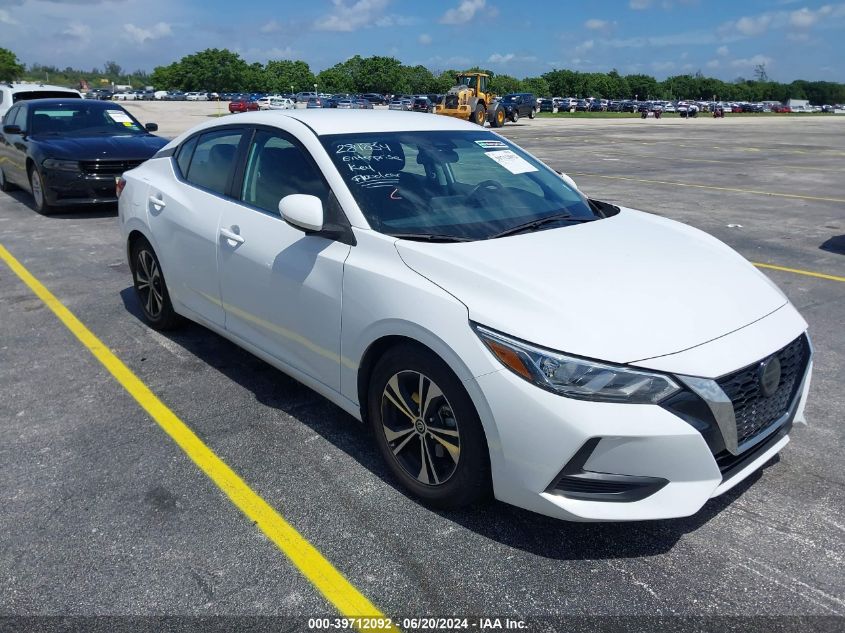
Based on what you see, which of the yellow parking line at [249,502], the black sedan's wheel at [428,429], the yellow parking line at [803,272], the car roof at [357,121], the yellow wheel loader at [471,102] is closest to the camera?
the yellow parking line at [249,502]

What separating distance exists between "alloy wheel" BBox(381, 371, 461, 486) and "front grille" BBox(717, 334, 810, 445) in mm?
1070

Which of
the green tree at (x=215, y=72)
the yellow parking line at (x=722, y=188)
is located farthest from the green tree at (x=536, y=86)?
the yellow parking line at (x=722, y=188)

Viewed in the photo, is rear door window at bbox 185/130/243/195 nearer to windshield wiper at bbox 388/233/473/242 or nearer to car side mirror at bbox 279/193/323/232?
car side mirror at bbox 279/193/323/232

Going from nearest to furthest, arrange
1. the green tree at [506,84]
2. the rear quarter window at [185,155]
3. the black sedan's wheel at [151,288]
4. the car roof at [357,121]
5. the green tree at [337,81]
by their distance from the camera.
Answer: the car roof at [357,121]
the rear quarter window at [185,155]
the black sedan's wheel at [151,288]
the green tree at [506,84]
the green tree at [337,81]

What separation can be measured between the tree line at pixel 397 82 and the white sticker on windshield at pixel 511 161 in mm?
121071

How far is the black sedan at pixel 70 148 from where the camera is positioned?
9695mm

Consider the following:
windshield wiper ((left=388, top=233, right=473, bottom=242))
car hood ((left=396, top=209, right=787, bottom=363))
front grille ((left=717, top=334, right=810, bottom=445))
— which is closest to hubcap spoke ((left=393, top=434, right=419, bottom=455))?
car hood ((left=396, top=209, right=787, bottom=363))

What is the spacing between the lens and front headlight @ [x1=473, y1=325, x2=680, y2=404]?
8.23 feet

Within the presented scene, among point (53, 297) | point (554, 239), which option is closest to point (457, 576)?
point (554, 239)

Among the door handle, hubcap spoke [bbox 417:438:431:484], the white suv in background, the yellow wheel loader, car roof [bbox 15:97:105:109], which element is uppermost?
the yellow wheel loader

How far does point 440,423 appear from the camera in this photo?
116 inches

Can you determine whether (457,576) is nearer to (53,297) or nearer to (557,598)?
(557,598)

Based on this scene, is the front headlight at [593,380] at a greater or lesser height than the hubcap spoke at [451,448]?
greater

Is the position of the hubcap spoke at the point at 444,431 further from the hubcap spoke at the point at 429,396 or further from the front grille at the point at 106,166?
the front grille at the point at 106,166
